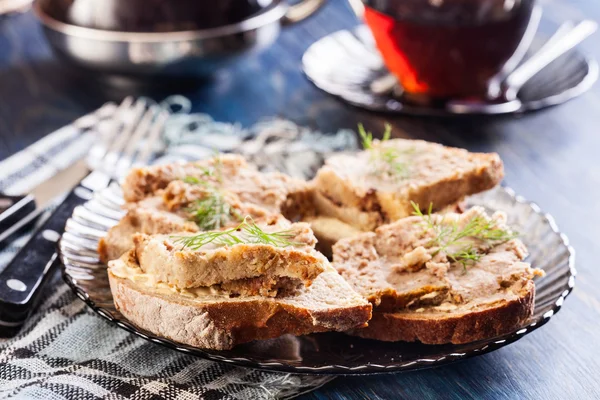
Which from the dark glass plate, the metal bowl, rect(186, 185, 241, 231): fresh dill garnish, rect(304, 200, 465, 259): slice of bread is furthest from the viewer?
the metal bowl

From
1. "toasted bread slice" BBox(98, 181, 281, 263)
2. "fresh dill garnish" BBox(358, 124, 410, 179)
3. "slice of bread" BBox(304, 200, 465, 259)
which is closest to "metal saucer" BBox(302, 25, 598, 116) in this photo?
"fresh dill garnish" BBox(358, 124, 410, 179)

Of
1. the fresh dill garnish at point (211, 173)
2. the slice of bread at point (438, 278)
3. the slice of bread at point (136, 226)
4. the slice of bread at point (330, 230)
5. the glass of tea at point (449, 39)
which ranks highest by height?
the glass of tea at point (449, 39)

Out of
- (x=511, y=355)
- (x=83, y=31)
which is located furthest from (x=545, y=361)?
(x=83, y=31)

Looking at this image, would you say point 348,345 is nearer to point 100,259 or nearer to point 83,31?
point 100,259

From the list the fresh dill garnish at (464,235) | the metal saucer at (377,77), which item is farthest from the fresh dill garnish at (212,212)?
the metal saucer at (377,77)

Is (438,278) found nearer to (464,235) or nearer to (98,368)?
(464,235)

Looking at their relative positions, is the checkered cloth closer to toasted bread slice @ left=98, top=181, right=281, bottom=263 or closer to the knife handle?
the knife handle

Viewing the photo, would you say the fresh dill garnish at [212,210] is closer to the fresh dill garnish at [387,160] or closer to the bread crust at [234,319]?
the bread crust at [234,319]
